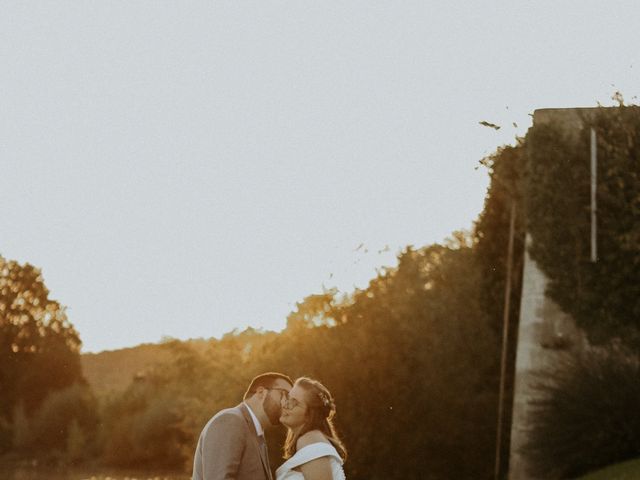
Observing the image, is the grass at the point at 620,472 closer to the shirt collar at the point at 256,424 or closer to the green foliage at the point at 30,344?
the shirt collar at the point at 256,424

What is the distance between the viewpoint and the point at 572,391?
15586mm

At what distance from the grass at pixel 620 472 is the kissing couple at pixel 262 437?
694 centimetres

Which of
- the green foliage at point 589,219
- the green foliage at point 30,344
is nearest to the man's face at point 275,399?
the green foliage at point 589,219

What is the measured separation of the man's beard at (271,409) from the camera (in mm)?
6992

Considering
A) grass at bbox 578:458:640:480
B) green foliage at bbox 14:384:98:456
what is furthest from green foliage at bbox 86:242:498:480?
green foliage at bbox 14:384:98:456

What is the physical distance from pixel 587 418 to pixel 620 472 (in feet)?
5.24

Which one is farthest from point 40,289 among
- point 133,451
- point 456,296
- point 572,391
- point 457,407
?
point 572,391

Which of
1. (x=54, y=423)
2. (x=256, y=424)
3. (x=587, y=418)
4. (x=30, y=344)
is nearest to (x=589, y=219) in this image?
→ (x=587, y=418)

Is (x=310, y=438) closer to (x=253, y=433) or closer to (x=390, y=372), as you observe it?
(x=253, y=433)

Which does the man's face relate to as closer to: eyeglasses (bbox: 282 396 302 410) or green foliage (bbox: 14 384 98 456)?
eyeglasses (bbox: 282 396 302 410)

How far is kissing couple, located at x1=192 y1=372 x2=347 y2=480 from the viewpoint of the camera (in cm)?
670

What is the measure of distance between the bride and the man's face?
0.08 meters

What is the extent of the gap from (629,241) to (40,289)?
91.9 feet

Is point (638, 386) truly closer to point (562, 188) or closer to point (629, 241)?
point (629, 241)
